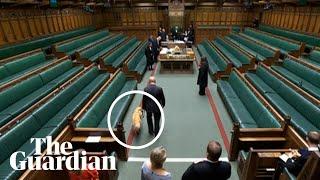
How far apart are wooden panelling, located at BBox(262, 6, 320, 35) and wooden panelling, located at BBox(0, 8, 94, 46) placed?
38.7 feet

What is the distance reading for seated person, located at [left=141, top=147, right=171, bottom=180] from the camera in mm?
2402

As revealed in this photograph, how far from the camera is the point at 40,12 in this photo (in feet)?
35.0

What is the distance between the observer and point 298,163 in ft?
9.90

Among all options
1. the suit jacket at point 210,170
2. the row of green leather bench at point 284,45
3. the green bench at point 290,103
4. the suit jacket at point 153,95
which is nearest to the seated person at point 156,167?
the suit jacket at point 210,170

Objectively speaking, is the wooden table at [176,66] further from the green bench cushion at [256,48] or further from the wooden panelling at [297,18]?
the wooden panelling at [297,18]

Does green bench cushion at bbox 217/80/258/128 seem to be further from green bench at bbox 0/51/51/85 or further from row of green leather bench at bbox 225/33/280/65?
green bench at bbox 0/51/51/85

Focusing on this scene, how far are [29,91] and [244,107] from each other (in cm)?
534

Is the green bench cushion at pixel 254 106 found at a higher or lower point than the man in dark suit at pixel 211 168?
lower

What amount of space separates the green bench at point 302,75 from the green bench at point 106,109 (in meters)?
4.52

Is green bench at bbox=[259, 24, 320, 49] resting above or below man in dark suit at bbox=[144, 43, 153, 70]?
above

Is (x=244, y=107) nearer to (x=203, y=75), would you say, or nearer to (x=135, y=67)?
(x=203, y=75)

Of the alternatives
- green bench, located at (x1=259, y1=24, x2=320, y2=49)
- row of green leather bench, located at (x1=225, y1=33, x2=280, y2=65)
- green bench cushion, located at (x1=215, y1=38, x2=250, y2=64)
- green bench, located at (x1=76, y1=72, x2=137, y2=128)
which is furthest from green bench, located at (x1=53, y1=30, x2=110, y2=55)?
green bench, located at (x1=259, y1=24, x2=320, y2=49)

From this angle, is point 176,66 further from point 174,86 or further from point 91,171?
point 91,171

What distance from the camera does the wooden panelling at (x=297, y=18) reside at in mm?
11205
